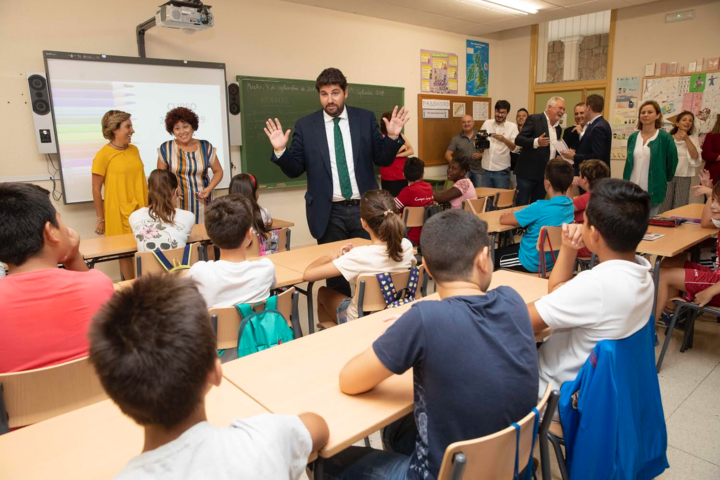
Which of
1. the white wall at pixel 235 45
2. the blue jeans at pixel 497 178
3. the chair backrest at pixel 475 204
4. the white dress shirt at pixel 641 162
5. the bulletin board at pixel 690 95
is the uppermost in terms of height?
the white wall at pixel 235 45

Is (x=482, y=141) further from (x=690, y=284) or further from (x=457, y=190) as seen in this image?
(x=690, y=284)

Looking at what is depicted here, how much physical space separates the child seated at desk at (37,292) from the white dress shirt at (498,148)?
643 cm

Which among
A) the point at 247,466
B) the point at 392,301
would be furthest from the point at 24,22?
the point at 247,466

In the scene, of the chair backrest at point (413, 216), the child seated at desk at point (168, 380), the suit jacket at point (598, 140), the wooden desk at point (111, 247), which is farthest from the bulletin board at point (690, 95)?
the child seated at desk at point (168, 380)

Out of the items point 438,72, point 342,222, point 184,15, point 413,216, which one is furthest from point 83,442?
point 438,72

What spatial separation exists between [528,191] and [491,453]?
5.81 m

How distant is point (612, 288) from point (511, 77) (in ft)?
25.1

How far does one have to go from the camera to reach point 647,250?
9.82 feet

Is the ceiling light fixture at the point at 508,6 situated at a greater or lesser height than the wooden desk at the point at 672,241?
greater

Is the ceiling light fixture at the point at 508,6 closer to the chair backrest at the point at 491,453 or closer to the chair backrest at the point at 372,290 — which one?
the chair backrest at the point at 372,290

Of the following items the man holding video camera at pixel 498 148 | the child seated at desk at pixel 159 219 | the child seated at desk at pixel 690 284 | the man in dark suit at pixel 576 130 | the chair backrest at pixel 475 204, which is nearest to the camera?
the child seated at desk at pixel 690 284

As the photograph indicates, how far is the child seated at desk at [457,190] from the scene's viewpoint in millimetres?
4965

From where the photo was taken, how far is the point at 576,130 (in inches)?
253

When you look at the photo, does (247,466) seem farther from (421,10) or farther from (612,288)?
(421,10)
